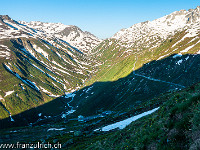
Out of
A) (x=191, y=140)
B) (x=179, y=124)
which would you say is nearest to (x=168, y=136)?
(x=179, y=124)

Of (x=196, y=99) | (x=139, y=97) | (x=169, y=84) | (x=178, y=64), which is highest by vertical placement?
(x=196, y=99)

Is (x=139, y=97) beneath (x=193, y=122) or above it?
beneath

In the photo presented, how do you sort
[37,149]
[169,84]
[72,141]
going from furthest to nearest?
1. [169,84]
2. [37,149]
3. [72,141]

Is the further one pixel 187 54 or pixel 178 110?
pixel 187 54

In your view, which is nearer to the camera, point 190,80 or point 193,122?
point 193,122

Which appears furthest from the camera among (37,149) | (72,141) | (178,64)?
(178,64)

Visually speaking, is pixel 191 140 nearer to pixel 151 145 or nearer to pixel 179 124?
pixel 179 124

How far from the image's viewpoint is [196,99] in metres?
19.0

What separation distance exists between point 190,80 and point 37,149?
147825mm

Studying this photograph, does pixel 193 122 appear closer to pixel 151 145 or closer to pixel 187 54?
pixel 151 145

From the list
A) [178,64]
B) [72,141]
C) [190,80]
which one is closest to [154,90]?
[190,80]

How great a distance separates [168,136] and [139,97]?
15843cm

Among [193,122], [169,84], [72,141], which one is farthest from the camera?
[169,84]

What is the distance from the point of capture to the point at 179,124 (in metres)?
16.8
